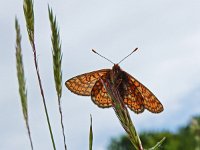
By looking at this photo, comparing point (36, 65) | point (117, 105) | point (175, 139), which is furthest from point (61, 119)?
point (175, 139)

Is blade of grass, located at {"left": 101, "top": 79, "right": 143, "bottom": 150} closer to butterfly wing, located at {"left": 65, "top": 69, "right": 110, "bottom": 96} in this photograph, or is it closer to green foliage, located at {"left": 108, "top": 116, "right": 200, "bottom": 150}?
butterfly wing, located at {"left": 65, "top": 69, "right": 110, "bottom": 96}

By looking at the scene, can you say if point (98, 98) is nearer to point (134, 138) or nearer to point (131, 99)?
point (131, 99)

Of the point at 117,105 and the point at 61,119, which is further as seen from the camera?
the point at 61,119

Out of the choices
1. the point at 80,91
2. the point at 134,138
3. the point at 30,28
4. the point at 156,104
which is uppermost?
the point at 30,28


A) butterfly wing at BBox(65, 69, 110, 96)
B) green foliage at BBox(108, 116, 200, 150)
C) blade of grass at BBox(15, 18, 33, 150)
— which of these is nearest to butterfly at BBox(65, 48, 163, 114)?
butterfly wing at BBox(65, 69, 110, 96)

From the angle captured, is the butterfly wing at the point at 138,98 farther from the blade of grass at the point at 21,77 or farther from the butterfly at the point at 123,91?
the blade of grass at the point at 21,77

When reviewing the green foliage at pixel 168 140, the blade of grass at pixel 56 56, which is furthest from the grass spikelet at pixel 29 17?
the green foliage at pixel 168 140

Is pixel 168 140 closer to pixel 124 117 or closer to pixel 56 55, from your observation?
pixel 56 55

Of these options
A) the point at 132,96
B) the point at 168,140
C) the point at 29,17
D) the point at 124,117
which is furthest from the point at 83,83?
the point at 168,140
